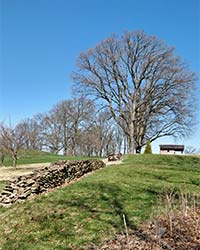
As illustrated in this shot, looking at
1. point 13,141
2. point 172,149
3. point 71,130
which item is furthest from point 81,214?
point 71,130

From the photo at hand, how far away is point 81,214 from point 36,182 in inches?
116

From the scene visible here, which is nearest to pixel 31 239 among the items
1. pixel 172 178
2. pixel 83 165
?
pixel 172 178

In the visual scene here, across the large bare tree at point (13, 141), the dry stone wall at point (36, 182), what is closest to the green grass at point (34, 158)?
the large bare tree at point (13, 141)

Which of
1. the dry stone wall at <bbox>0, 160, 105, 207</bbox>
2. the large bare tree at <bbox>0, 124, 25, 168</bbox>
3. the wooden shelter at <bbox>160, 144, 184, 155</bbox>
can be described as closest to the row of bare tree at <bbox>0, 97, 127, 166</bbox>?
the wooden shelter at <bbox>160, 144, 184, 155</bbox>

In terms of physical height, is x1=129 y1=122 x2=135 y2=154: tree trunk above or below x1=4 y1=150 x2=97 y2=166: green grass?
above

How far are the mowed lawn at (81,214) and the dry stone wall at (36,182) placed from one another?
783mm

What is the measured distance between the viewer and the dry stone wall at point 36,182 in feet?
24.4

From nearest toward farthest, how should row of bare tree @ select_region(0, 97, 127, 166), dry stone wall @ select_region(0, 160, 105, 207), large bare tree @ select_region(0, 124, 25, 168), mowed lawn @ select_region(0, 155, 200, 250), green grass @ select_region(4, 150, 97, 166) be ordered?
mowed lawn @ select_region(0, 155, 200, 250) → dry stone wall @ select_region(0, 160, 105, 207) → large bare tree @ select_region(0, 124, 25, 168) → green grass @ select_region(4, 150, 97, 166) → row of bare tree @ select_region(0, 97, 127, 166)

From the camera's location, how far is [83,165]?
36.3 ft

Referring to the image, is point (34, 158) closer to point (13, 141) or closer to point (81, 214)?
point (13, 141)

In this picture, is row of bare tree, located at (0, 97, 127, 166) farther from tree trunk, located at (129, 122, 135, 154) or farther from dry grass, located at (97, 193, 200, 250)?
dry grass, located at (97, 193, 200, 250)

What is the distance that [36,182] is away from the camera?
7.85m

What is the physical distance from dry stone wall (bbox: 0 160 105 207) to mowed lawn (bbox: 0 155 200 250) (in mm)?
783

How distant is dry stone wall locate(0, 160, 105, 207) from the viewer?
7423 mm
